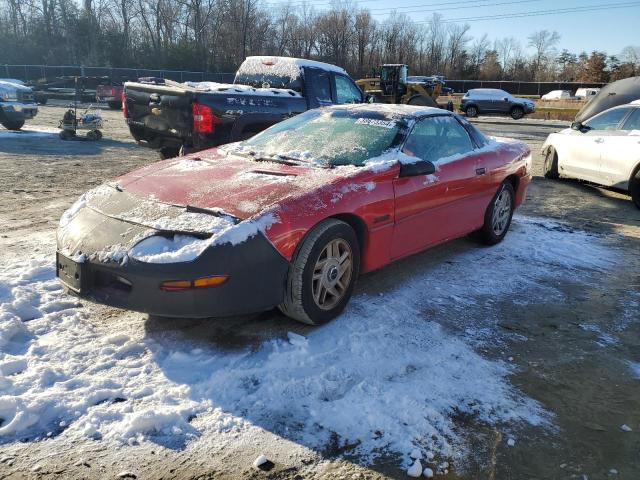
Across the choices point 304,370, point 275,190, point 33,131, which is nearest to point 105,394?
point 304,370

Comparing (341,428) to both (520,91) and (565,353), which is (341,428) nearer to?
(565,353)

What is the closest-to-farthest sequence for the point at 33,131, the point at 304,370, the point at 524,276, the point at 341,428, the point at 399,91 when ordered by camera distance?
the point at 341,428, the point at 304,370, the point at 524,276, the point at 33,131, the point at 399,91

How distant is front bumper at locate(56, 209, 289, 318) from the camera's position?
291 centimetres

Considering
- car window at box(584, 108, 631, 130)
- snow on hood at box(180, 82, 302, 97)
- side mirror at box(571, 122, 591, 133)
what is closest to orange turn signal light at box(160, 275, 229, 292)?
snow on hood at box(180, 82, 302, 97)

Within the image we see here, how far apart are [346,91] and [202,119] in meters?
3.52

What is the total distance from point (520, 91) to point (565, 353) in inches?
1908

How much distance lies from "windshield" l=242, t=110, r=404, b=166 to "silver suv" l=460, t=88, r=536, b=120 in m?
26.1

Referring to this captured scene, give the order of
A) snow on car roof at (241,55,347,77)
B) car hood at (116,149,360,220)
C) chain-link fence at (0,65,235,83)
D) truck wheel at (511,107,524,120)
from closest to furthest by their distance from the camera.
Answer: car hood at (116,149,360,220) < snow on car roof at (241,55,347,77) < truck wheel at (511,107,524,120) < chain-link fence at (0,65,235,83)

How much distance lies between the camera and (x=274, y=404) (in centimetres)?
268

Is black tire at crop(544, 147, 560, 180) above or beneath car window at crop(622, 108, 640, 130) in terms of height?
beneath

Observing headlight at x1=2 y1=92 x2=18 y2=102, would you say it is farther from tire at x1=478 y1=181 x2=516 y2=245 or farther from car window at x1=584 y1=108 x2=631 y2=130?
car window at x1=584 y1=108 x2=631 y2=130

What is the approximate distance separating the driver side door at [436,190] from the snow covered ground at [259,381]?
621mm

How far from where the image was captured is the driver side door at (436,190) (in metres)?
4.12

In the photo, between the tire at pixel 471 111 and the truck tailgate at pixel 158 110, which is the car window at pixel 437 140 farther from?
the tire at pixel 471 111
